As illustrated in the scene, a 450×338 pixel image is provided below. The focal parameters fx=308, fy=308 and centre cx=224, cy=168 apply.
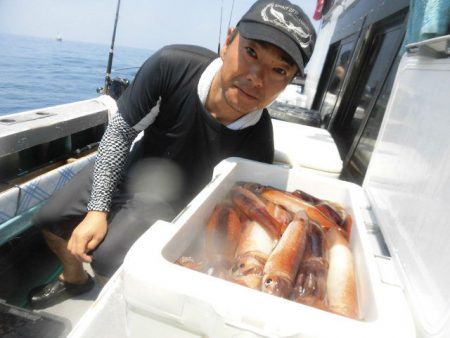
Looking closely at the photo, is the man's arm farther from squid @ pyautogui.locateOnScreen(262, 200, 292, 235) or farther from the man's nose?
squid @ pyautogui.locateOnScreen(262, 200, 292, 235)

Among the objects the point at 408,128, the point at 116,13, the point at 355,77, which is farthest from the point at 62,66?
the point at 408,128

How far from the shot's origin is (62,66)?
20859 millimetres

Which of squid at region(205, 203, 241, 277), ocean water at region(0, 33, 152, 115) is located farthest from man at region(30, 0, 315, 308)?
ocean water at region(0, 33, 152, 115)

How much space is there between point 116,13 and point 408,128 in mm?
4349

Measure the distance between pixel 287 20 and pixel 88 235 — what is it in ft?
5.02

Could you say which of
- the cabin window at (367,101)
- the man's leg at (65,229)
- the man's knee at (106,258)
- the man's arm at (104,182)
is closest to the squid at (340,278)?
the man's knee at (106,258)

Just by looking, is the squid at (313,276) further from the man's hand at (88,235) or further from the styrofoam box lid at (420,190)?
the man's hand at (88,235)

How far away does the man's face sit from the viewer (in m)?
1.49

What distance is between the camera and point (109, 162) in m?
1.84

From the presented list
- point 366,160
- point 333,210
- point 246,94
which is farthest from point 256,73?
point 366,160

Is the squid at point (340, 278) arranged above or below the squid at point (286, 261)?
below

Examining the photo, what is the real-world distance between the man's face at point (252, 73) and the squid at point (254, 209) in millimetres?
483

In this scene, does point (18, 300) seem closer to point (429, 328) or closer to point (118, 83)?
point (429, 328)

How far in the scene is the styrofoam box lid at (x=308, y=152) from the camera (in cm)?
237
